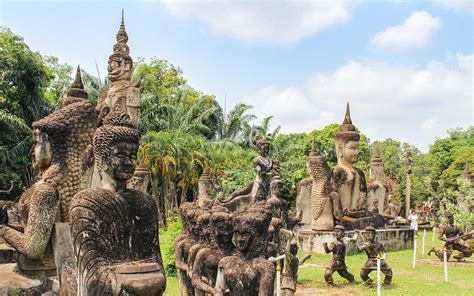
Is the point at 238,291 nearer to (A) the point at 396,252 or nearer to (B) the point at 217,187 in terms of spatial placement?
(A) the point at 396,252

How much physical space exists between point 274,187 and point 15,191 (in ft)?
66.5

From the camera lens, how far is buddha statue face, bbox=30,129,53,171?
19.7 feet

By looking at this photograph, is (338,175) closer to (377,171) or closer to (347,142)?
(347,142)

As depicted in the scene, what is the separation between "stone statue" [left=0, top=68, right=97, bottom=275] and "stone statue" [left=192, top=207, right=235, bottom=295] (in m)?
1.94

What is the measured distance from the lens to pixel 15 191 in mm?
26438

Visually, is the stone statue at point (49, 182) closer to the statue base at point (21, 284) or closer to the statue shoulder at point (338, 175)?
the statue base at point (21, 284)

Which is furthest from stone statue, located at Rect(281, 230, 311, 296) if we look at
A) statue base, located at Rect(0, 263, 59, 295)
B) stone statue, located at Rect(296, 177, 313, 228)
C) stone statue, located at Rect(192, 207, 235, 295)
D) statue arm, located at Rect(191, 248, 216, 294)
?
stone statue, located at Rect(296, 177, 313, 228)

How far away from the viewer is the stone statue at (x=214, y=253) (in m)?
6.83

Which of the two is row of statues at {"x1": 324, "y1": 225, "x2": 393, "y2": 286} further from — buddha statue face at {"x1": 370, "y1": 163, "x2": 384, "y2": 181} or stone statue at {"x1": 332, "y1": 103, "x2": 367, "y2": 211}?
buddha statue face at {"x1": 370, "y1": 163, "x2": 384, "y2": 181}

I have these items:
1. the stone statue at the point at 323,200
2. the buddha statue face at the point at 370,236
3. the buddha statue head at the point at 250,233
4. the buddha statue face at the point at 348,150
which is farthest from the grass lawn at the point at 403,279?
the buddha statue head at the point at 250,233

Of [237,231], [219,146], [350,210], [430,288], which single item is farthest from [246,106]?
[237,231]

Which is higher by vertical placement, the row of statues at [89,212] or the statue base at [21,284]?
the row of statues at [89,212]

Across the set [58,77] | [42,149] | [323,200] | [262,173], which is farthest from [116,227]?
[58,77]

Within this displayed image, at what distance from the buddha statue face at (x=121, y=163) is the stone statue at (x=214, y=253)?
9.09 feet
